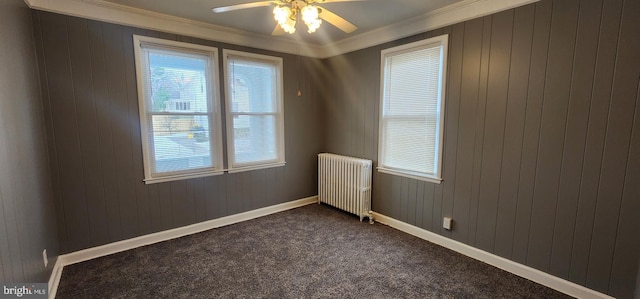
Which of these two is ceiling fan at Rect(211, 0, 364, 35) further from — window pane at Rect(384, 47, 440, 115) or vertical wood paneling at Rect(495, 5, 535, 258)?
vertical wood paneling at Rect(495, 5, 535, 258)

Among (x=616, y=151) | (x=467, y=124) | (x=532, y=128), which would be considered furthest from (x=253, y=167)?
(x=616, y=151)

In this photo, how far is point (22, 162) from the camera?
73.4 inches

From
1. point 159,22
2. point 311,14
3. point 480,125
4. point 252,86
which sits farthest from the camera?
point 252,86

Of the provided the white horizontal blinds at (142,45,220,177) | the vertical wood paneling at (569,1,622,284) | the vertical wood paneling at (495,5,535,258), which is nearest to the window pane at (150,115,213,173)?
the white horizontal blinds at (142,45,220,177)

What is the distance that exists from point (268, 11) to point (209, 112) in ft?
4.47

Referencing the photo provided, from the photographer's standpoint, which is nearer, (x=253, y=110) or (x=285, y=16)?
(x=285, y=16)

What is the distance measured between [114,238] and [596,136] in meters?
4.36

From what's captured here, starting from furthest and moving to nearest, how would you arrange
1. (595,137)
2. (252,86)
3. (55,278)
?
(252,86)
(55,278)
(595,137)

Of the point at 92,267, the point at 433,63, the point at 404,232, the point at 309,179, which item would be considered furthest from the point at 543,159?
the point at 92,267

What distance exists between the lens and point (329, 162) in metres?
4.11

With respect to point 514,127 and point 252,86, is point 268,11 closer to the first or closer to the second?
point 252,86

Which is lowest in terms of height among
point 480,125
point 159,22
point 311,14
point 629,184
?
point 629,184

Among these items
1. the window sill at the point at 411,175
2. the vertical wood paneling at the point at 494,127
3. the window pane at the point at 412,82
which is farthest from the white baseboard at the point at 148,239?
the vertical wood paneling at the point at 494,127

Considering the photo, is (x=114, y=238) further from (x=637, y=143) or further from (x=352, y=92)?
(x=637, y=143)
